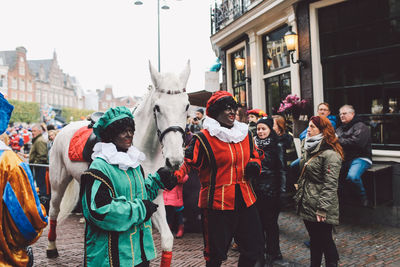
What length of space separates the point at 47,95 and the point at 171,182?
74.1 meters

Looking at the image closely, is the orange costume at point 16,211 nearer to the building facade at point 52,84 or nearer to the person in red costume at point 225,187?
the person in red costume at point 225,187

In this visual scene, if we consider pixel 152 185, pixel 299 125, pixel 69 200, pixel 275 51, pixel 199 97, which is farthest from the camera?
pixel 199 97

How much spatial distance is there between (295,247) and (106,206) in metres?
3.72

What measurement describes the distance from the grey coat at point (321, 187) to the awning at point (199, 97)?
6.37 m

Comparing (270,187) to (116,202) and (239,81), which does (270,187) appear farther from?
(239,81)

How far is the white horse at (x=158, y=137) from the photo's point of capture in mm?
2832

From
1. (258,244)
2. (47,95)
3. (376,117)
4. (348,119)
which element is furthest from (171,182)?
(47,95)

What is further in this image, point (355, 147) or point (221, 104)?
point (355, 147)

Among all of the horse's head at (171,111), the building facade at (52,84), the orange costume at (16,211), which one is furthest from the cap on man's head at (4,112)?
the building facade at (52,84)

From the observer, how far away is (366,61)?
6570 mm

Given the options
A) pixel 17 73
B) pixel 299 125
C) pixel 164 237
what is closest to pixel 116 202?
pixel 164 237

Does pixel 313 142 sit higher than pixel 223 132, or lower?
lower

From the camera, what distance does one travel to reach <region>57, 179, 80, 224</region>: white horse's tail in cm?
476

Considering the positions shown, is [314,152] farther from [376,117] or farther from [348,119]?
[376,117]
